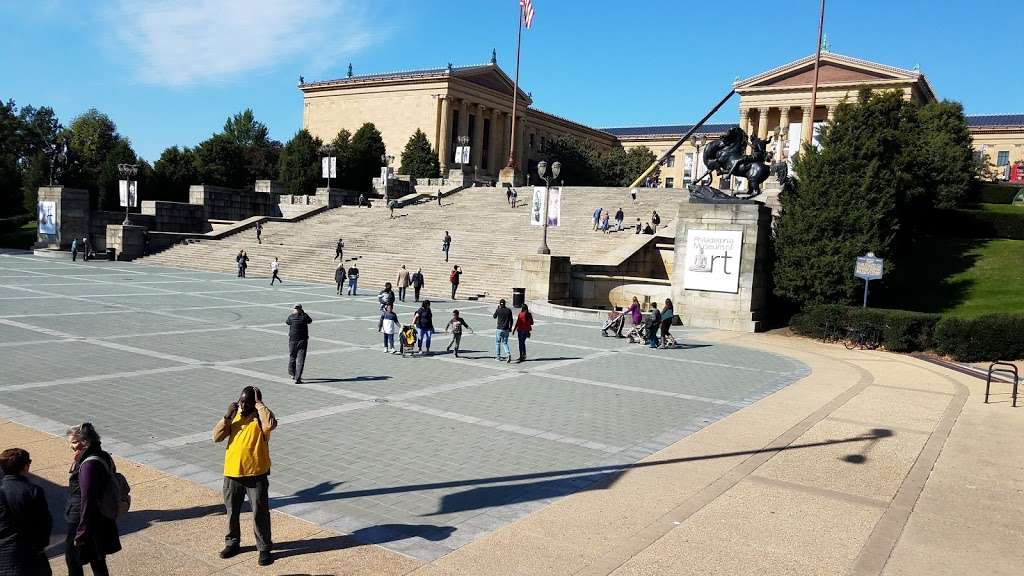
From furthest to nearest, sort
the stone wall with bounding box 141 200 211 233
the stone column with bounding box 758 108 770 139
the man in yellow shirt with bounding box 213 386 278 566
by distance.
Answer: the stone column with bounding box 758 108 770 139 → the stone wall with bounding box 141 200 211 233 → the man in yellow shirt with bounding box 213 386 278 566

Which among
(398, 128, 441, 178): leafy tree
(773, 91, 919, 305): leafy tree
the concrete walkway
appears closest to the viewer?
the concrete walkway

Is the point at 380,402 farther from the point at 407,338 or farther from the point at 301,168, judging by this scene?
the point at 301,168

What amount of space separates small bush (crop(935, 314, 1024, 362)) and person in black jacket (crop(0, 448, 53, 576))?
21.5 metres

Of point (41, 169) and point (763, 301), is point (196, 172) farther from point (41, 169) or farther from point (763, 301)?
point (763, 301)

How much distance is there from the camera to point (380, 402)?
11.8 meters

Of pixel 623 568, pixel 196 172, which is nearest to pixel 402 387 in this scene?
pixel 623 568

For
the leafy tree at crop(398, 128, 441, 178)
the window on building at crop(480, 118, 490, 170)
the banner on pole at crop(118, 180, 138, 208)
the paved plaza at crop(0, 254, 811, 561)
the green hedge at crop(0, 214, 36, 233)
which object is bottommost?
the paved plaza at crop(0, 254, 811, 561)

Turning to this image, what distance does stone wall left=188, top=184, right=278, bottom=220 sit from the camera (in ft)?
165

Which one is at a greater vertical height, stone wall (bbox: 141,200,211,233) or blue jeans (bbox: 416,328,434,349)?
stone wall (bbox: 141,200,211,233)

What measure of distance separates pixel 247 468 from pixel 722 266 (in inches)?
822

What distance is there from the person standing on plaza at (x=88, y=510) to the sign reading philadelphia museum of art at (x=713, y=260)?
21844 mm

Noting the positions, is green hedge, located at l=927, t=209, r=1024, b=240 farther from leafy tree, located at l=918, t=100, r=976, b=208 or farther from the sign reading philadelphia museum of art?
the sign reading philadelphia museum of art

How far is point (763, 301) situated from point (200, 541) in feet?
73.0

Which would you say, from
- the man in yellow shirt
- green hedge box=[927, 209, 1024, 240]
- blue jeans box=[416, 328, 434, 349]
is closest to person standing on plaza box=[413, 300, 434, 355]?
blue jeans box=[416, 328, 434, 349]
